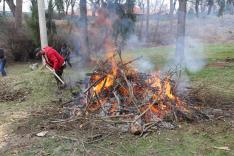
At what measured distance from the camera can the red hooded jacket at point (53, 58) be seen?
10737 mm

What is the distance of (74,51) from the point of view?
21.6 metres

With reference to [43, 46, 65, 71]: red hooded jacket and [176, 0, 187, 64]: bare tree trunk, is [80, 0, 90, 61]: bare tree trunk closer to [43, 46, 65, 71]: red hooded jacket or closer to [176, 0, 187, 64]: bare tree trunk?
[176, 0, 187, 64]: bare tree trunk

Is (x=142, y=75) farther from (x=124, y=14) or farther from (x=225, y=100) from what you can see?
(x=124, y=14)

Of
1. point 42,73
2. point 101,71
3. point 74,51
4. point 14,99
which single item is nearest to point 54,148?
point 101,71

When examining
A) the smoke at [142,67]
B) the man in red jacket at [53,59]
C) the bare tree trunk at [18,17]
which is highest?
the bare tree trunk at [18,17]

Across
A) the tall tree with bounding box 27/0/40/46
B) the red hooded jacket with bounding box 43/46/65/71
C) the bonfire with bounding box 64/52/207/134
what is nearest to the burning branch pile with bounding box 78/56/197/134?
the bonfire with bounding box 64/52/207/134

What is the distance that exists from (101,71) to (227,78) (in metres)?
5.25

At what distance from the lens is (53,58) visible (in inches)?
425

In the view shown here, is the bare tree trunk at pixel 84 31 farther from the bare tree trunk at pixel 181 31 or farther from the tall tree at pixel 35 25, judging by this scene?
the bare tree trunk at pixel 181 31

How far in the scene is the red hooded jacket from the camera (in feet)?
35.2

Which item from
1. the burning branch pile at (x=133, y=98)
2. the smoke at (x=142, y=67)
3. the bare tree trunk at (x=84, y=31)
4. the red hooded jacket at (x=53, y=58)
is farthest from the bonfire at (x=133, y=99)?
the bare tree trunk at (x=84, y=31)

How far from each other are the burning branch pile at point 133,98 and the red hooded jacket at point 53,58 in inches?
88.6

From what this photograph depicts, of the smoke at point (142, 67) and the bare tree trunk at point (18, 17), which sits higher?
the bare tree trunk at point (18, 17)

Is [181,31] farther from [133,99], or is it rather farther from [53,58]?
[133,99]
